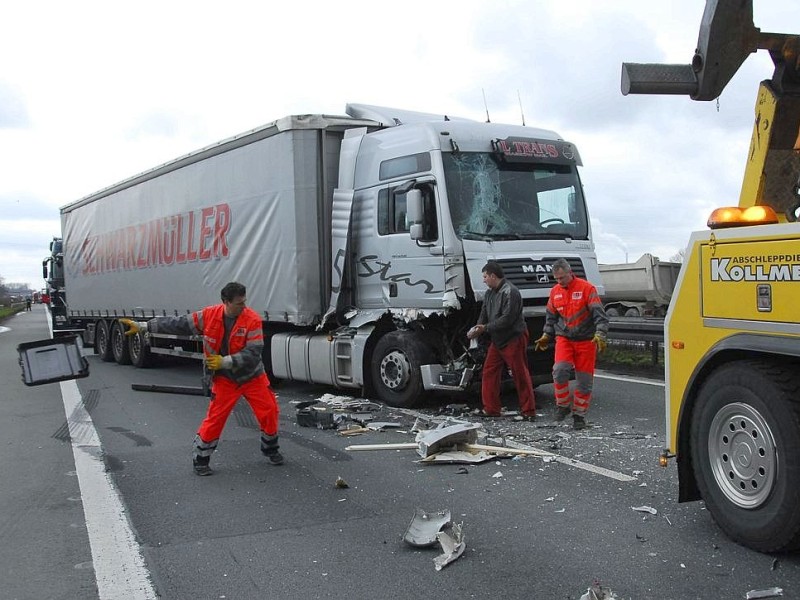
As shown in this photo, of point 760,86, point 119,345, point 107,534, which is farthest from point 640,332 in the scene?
point 119,345

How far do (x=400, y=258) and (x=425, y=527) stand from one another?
490cm

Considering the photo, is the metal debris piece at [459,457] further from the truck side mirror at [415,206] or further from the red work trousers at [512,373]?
the truck side mirror at [415,206]

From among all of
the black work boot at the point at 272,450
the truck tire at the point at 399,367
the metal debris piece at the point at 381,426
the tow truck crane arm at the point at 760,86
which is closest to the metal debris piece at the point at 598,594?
the tow truck crane arm at the point at 760,86

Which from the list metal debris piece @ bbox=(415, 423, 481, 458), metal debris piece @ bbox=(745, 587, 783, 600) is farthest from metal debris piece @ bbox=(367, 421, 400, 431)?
metal debris piece @ bbox=(745, 587, 783, 600)

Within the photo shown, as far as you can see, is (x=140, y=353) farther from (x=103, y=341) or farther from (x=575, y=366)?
(x=575, y=366)

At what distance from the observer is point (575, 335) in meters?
7.82

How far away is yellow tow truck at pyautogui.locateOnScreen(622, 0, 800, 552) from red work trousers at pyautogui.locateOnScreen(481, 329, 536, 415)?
3630mm

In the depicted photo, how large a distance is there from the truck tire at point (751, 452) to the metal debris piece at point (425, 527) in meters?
1.54

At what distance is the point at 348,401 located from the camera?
9531mm

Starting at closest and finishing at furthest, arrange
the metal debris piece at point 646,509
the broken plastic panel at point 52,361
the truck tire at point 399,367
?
the metal debris piece at point 646,509 → the broken plastic panel at point 52,361 → the truck tire at point 399,367

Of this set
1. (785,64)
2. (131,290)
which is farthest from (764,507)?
(131,290)

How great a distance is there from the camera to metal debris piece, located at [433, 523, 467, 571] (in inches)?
160

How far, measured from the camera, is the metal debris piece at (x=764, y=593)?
11.5ft

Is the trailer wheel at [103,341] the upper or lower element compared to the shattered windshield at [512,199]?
lower
